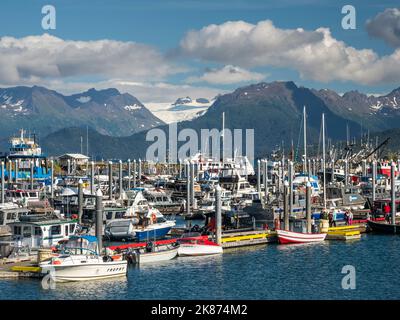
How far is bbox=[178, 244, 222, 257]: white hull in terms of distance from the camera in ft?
161

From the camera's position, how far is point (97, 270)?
133 ft

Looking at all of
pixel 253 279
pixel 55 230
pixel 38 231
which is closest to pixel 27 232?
pixel 38 231

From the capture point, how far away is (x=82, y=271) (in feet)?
132

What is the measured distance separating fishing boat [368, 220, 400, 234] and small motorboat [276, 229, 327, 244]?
710 centimetres

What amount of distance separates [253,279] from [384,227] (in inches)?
864

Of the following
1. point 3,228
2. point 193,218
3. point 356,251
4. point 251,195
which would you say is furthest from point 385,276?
point 251,195

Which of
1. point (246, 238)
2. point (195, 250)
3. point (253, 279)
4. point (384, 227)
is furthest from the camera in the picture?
point (384, 227)

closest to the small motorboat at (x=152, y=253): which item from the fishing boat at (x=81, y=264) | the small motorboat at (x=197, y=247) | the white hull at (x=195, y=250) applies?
the white hull at (x=195, y=250)

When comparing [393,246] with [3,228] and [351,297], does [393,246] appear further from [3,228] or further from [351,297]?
[3,228]

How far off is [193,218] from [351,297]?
135ft

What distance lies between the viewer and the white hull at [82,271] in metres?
40.0

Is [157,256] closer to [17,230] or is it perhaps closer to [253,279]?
[253,279]

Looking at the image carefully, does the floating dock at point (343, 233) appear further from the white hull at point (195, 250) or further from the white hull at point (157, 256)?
the white hull at point (157, 256)

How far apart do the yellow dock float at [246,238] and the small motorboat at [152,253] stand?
18.8 ft
